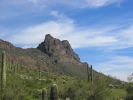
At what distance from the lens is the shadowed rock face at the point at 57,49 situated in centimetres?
16060

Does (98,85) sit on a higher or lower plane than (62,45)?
lower

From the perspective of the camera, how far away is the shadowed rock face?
16060 cm

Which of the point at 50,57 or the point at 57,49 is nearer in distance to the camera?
the point at 50,57

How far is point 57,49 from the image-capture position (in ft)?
570

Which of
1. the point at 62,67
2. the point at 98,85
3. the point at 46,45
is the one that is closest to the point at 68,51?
the point at 46,45

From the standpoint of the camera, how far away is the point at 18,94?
82.9 ft

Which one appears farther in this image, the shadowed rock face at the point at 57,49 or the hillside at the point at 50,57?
the shadowed rock face at the point at 57,49

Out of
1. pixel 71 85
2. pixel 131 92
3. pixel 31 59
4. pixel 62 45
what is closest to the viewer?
pixel 131 92

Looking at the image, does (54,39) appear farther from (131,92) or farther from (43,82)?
(131,92)

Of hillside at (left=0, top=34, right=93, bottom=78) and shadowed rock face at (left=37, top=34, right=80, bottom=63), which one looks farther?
shadowed rock face at (left=37, top=34, right=80, bottom=63)

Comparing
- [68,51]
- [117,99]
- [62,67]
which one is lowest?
[117,99]

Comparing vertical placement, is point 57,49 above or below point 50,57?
above

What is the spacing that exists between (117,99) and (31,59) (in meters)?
95.8

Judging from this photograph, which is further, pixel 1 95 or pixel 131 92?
pixel 131 92
